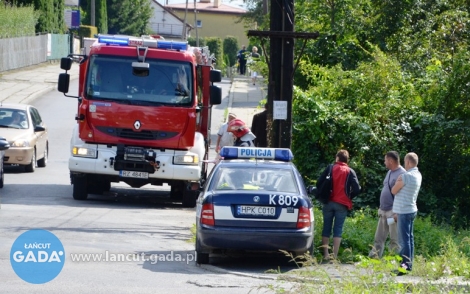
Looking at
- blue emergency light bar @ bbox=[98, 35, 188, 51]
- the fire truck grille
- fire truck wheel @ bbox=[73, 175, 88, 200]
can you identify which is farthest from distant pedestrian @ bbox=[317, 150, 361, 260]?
fire truck wheel @ bbox=[73, 175, 88, 200]

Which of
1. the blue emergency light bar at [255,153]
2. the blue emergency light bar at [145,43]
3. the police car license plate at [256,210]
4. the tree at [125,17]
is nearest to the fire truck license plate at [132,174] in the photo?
the blue emergency light bar at [145,43]

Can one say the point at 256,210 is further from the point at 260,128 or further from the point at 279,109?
the point at 260,128

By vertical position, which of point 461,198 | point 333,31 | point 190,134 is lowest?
point 461,198

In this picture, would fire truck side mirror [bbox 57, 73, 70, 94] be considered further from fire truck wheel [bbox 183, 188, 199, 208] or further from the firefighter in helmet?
the firefighter in helmet

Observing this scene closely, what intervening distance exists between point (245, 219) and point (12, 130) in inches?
467

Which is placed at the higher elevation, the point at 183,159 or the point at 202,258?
the point at 183,159

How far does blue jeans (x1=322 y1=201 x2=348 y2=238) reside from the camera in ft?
40.8

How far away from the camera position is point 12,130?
21781 millimetres

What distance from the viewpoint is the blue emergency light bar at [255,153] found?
1261 centimetres

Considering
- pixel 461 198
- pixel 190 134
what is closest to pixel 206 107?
pixel 190 134

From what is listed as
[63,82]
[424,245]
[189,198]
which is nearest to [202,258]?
[424,245]

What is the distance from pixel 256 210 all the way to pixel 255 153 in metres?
1.41

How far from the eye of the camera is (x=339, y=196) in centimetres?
1241

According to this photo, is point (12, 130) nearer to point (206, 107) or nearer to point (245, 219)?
point (206, 107)
